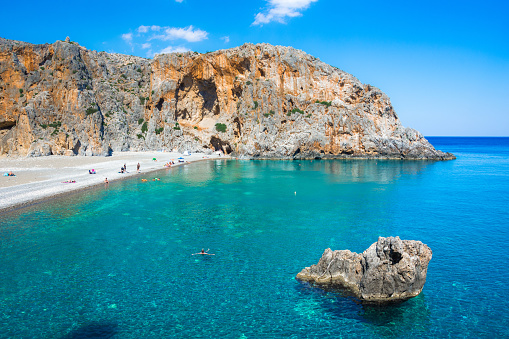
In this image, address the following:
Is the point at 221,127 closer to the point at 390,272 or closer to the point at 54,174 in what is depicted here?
the point at 54,174

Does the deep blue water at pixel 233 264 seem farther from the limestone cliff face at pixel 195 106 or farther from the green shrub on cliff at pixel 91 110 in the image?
the green shrub on cliff at pixel 91 110

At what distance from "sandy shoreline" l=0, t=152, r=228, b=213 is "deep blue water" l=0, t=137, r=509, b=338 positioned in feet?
9.95

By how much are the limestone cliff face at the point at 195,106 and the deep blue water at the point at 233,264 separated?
41441 millimetres

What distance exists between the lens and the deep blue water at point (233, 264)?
1250 cm

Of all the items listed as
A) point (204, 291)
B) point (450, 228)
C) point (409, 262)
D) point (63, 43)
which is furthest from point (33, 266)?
point (63, 43)

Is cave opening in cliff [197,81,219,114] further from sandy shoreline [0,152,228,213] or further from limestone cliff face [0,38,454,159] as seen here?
sandy shoreline [0,152,228,213]

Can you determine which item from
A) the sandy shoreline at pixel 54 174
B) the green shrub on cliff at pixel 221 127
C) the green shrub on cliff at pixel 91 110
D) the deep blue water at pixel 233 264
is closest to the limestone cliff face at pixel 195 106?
the green shrub on cliff at pixel 91 110

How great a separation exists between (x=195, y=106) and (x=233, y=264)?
76289mm

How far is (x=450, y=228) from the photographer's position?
24344mm

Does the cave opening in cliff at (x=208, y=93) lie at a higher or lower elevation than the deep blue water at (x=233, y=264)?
higher

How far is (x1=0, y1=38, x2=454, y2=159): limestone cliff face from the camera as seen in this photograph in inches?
2672

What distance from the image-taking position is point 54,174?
46.4 meters

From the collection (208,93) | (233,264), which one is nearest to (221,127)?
(208,93)

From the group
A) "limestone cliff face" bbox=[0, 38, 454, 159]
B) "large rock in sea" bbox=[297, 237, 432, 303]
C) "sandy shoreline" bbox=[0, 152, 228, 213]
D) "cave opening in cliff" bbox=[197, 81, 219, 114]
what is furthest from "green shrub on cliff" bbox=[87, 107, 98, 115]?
"large rock in sea" bbox=[297, 237, 432, 303]
